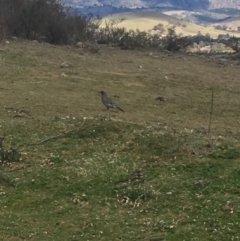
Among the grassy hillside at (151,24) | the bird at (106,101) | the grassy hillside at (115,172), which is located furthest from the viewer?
the grassy hillside at (151,24)

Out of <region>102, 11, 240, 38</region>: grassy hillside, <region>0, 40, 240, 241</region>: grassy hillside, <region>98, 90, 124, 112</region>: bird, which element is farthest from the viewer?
<region>102, 11, 240, 38</region>: grassy hillside

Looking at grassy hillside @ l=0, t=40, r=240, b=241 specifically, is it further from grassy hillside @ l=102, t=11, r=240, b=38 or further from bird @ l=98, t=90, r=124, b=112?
grassy hillside @ l=102, t=11, r=240, b=38

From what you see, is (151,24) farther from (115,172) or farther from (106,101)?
(115,172)

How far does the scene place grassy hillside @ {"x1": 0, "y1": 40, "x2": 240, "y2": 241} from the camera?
828 cm

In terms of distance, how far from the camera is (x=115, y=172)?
10.4m

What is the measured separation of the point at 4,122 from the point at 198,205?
255 inches

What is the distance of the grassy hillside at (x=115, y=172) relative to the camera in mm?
8281

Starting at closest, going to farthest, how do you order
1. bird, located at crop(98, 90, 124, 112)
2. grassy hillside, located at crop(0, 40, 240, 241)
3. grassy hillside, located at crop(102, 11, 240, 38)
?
grassy hillside, located at crop(0, 40, 240, 241) → bird, located at crop(98, 90, 124, 112) → grassy hillside, located at crop(102, 11, 240, 38)

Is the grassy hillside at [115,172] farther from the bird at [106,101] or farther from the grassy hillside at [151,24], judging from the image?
the grassy hillside at [151,24]

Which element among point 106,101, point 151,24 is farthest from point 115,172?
point 151,24

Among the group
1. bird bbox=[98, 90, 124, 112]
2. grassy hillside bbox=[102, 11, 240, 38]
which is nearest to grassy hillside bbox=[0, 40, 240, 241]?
bird bbox=[98, 90, 124, 112]

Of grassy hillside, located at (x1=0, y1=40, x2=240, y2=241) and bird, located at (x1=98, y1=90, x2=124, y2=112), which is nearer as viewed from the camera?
grassy hillside, located at (x1=0, y1=40, x2=240, y2=241)

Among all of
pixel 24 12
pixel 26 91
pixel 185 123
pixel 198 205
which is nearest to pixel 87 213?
pixel 198 205

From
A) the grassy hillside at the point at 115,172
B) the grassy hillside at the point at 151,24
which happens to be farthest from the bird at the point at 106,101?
the grassy hillside at the point at 151,24
